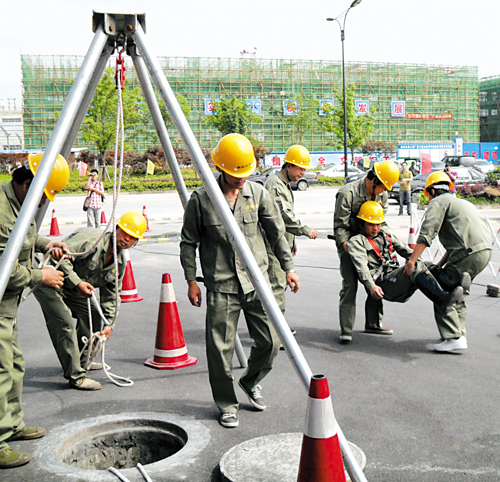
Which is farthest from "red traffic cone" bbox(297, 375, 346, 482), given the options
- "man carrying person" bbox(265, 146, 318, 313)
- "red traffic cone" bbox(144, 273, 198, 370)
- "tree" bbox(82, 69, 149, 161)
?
"tree" bbox(82, 69, 149, 161)

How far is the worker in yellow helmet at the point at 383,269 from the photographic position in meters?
6.12

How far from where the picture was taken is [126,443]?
4363mm

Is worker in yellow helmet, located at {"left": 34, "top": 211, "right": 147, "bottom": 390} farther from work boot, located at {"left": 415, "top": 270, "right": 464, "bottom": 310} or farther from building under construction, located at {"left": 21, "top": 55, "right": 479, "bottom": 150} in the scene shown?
building under construction, located at {"left": 21, "top": 55, "right": 479, "bottom": 150}

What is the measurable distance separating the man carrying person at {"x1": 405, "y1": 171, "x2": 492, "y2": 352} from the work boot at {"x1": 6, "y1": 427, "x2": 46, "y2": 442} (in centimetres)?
364

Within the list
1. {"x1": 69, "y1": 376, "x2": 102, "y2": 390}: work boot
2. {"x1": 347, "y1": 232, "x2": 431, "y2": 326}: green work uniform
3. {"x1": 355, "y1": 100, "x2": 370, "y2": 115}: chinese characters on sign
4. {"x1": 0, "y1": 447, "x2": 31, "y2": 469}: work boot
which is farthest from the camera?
{"x1": 355, "y1": 100, "x2": 370, "y2": 115}: chinese characters on sign

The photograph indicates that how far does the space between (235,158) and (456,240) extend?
2879mm

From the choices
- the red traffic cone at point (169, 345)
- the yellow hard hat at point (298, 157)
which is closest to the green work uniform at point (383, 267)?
the yellow hard hat at point (298, 157)

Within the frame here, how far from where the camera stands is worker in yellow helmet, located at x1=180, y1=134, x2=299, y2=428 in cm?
435

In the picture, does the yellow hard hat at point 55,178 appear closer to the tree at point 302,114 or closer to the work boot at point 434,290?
the work boot at point 434,290

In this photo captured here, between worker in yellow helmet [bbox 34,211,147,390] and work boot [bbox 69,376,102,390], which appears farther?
work boot [bbox 69,376,102,390]

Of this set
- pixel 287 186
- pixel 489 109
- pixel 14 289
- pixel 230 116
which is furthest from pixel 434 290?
pixel 489 109

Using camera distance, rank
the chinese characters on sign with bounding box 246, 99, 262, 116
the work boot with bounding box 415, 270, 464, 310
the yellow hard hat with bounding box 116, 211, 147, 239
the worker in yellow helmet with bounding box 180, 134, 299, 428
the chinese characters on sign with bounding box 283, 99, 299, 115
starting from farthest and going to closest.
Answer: the chinese characters on sign with bounding box 246, 99, 262, 116 < the chinese characters on sign with bounding box 283, 99, 299, 115 < the work boot with bounding box 415, 270, 464, 310 < the yellow hard hat with bounding box 116, 211, 147, 239 < the worker in yellow helmet with bounding box 180, 134, 299, 428

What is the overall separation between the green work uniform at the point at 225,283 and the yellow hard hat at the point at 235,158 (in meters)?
0.23

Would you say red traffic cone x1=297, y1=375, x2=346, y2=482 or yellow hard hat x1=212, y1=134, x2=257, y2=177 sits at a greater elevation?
yellow hard hat x1=212, y1=134, x2=257, y2=177
